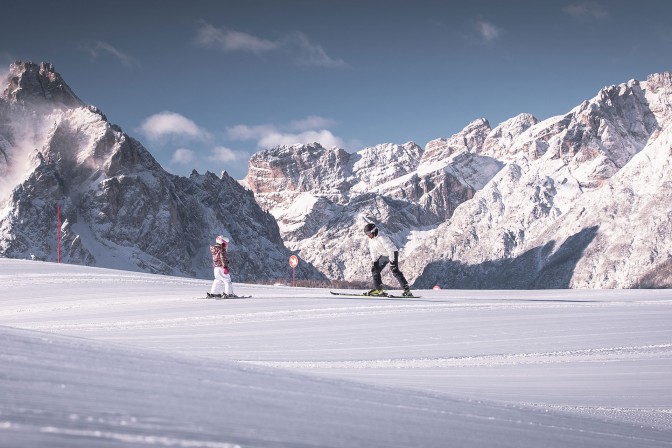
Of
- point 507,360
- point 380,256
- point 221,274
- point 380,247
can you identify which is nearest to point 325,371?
point 507,360

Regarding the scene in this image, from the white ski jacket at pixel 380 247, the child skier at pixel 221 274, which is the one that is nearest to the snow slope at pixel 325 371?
the child skier at pixel 221 274

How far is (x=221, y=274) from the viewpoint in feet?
59.2

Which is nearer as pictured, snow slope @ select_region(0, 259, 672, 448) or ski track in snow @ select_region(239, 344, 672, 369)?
snow slope @ select_region(0, 259, 672, 448)

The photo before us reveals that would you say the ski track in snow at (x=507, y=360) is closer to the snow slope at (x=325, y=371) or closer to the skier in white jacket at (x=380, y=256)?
the snow slope at (x=325, y=371)

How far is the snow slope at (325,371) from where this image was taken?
246 centimetres

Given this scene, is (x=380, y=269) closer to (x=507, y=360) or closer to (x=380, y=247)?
(x=380, y=247)

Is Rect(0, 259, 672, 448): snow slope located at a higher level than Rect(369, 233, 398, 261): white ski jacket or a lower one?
lower

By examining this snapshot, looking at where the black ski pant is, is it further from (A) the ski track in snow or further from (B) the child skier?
(A) the ski track in snow

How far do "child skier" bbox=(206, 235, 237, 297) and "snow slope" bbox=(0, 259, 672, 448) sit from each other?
0.81m

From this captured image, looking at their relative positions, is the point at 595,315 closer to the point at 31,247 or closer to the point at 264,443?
the point at 264,443

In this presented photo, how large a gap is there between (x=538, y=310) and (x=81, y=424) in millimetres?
12971

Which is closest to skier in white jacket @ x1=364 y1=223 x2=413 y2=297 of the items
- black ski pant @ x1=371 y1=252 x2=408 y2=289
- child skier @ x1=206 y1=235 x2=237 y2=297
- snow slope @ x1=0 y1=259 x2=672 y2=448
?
black ski pant @ x1=371 y1=252 x2=408 y2=289

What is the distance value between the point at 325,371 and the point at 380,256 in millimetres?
10957

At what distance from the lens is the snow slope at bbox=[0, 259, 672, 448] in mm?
2465
